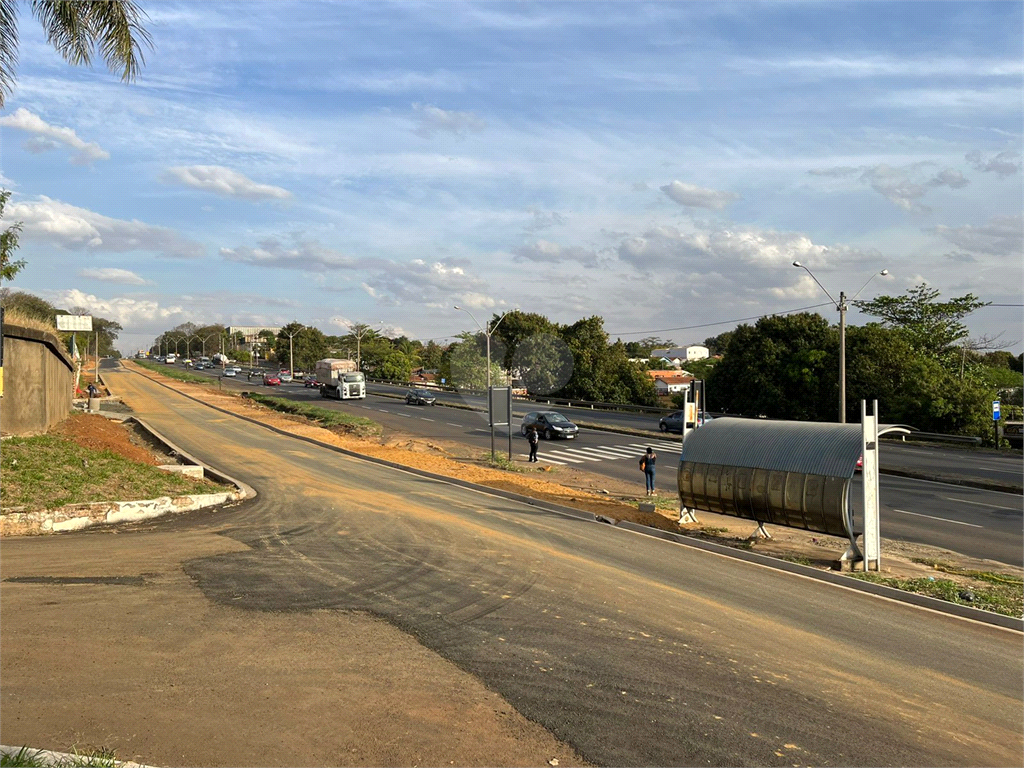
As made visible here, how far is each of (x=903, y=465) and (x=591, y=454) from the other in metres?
13.3

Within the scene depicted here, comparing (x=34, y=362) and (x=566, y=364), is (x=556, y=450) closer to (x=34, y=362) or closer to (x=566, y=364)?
(x=34, y=362)

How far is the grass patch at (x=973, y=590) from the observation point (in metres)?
11.1

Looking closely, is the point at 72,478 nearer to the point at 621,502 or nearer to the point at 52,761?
the point at 52,761

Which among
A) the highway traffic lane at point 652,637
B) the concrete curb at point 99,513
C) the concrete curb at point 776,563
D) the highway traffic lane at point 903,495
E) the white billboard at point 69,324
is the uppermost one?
the white billboard at point 69,324

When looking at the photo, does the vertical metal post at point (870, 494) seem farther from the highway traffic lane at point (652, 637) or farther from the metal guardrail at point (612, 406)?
the metal guardrail at point (612, 406)

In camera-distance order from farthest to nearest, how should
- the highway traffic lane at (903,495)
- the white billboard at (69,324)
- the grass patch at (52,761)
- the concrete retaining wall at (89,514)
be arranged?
the white billboard at (69,324) < the highway traffic lane at (903,495) < the concrete retaining wall at (89,514) < the grass patch at (52,761)

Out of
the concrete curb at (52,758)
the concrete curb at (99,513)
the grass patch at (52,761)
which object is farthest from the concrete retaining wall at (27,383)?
the grass patch at (52,761)

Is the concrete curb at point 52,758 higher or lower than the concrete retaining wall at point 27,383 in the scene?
lower

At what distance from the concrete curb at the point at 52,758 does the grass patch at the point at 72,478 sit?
31.6ft

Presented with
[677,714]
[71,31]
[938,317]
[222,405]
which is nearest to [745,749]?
[677,714]

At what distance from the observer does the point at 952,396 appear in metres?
41.4

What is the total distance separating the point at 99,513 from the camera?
45.9ft

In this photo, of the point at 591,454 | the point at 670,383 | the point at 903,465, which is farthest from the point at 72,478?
the point at 670,383

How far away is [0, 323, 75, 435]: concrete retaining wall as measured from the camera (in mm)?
20078
